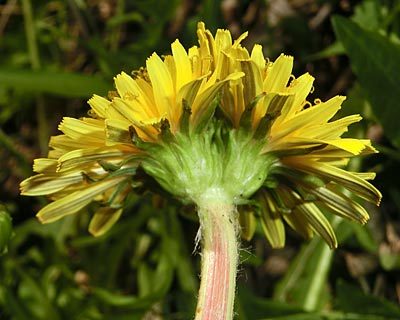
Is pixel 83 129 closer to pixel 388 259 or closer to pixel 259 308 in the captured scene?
pixel 259 308

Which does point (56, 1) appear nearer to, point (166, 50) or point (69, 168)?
point (166, 50)

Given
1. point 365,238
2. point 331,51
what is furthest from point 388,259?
point 331,51

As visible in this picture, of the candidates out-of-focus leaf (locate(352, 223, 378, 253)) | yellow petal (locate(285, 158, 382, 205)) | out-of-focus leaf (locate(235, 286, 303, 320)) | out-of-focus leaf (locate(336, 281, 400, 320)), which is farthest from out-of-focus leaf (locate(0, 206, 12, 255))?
out-of-focus leaf (locate(352, 223, 378, 253))

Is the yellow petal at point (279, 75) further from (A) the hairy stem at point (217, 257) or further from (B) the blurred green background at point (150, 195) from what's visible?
(B) the blurred green background at point (150, 195)

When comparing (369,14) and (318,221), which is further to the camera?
(369,14)

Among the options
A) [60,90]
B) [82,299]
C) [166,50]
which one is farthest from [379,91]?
[82,299]

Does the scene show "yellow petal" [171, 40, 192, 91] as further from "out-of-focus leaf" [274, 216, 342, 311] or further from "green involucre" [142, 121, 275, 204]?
"out-of-focus leaf" [274, 216, 342, 311]
